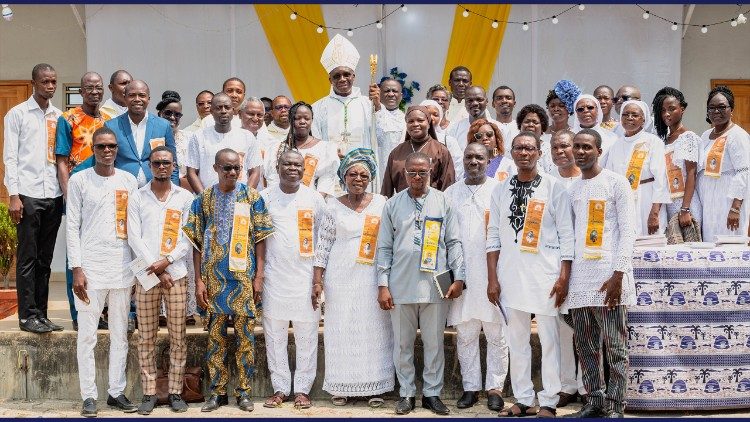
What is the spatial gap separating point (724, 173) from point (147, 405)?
508cm

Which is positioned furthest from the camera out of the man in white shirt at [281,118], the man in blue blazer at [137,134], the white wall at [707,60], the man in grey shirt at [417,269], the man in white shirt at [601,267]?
the white wall at [707,60]

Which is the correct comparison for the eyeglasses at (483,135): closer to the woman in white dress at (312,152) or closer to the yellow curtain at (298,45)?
the woman in white dress at (312,152)

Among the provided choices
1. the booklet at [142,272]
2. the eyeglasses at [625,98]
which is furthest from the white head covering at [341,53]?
the booklet at [142,272]

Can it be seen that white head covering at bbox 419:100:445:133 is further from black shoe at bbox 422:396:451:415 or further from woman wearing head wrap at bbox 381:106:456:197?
black shoe at bbox 422:396:451:415

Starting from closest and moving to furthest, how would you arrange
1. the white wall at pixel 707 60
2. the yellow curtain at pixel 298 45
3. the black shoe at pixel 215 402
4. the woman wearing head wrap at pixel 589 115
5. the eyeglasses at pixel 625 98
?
the black shoe at pixel 215 402
the woman wearing head wrap at pixel 589 115
the eyeglasses at pixel 625 98
the yellow curtain at pixel 298 45
the white wall at pixel 707 60

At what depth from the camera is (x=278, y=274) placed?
7.30 meters

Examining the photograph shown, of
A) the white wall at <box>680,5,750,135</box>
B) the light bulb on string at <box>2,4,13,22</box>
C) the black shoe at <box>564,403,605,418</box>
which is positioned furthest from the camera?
the white wall at <box>680,5,750,135</box>

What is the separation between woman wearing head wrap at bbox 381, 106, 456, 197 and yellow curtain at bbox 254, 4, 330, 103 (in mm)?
4292

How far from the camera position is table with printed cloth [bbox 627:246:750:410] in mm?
6816

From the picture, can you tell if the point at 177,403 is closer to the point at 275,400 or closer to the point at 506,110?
the point at 275,400

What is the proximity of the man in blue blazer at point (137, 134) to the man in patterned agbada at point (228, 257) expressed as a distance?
0.76m

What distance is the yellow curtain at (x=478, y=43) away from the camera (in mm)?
11883

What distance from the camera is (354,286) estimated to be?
23.8 ft

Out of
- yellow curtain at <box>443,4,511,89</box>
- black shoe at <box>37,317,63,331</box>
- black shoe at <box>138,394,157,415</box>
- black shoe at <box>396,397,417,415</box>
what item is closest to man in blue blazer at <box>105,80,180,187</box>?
black shoe at <box>37,317,63,331</box>
